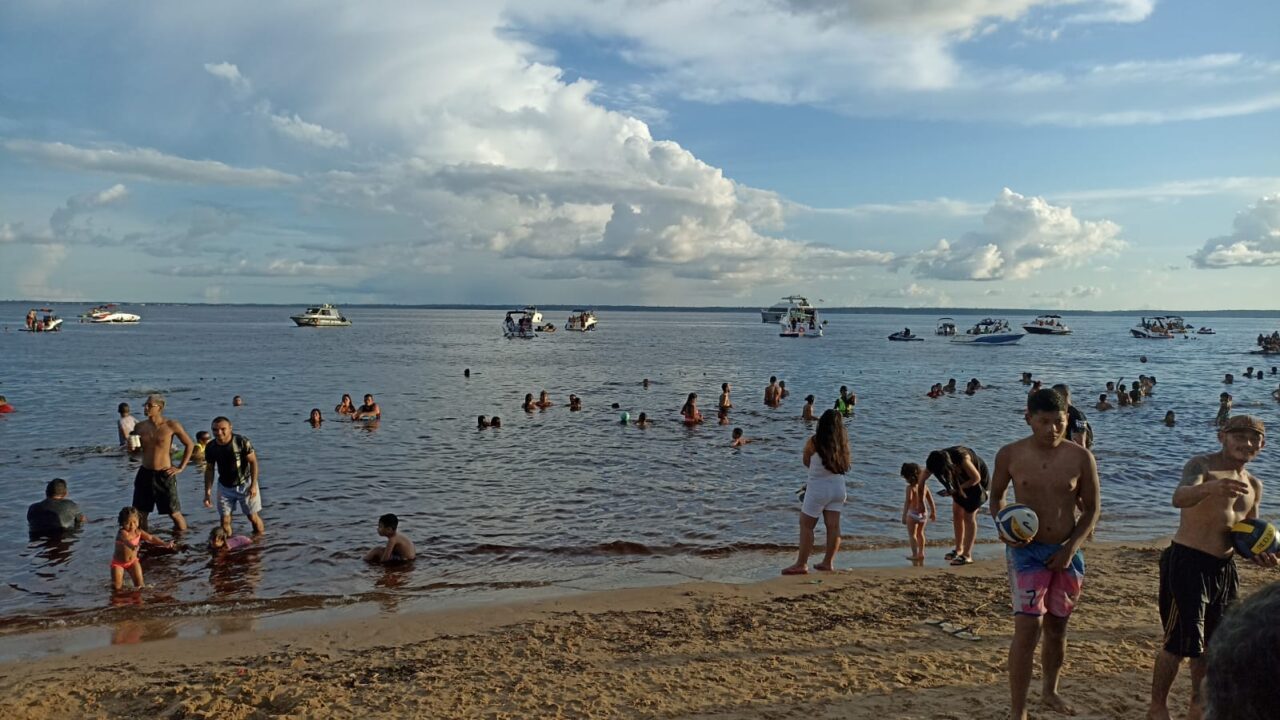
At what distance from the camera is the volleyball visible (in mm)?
4715

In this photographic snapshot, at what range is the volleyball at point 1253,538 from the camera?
4715 millimetres

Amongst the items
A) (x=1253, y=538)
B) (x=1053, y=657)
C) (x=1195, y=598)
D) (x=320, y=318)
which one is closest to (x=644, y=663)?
(x=1053, y=657)

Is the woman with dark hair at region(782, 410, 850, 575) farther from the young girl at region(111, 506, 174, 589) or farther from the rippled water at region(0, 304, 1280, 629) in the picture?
the young girl at region(111, 506, 174, 589)

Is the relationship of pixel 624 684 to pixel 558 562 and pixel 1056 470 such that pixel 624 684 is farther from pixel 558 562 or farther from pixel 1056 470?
pixel 558 562

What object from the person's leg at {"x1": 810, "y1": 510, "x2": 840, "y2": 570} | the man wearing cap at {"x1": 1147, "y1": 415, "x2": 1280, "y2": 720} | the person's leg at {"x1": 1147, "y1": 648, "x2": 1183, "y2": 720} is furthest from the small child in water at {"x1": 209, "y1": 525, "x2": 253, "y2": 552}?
the man wearing cap at {"x1": 1147, "y1": 415, "x2": 1280, "y2": 720}

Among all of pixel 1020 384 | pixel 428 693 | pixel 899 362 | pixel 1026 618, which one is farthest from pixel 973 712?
pixel 899 362

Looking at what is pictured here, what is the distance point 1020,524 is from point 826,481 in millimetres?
4175

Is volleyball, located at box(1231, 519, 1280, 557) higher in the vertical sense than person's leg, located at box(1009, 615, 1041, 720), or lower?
higher

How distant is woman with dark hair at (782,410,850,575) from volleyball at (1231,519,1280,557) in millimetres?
4068

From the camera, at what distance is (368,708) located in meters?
5.77

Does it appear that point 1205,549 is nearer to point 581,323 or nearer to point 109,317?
point 581,323

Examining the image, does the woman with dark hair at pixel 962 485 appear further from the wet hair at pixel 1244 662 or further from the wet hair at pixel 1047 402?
the wet hair at pixel 1244 662

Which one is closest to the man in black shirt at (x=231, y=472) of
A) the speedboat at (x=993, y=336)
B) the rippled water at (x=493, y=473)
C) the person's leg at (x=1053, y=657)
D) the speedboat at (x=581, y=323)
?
the rippled water at (x=493, y=473)

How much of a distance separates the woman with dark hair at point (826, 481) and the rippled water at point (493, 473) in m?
0.99
